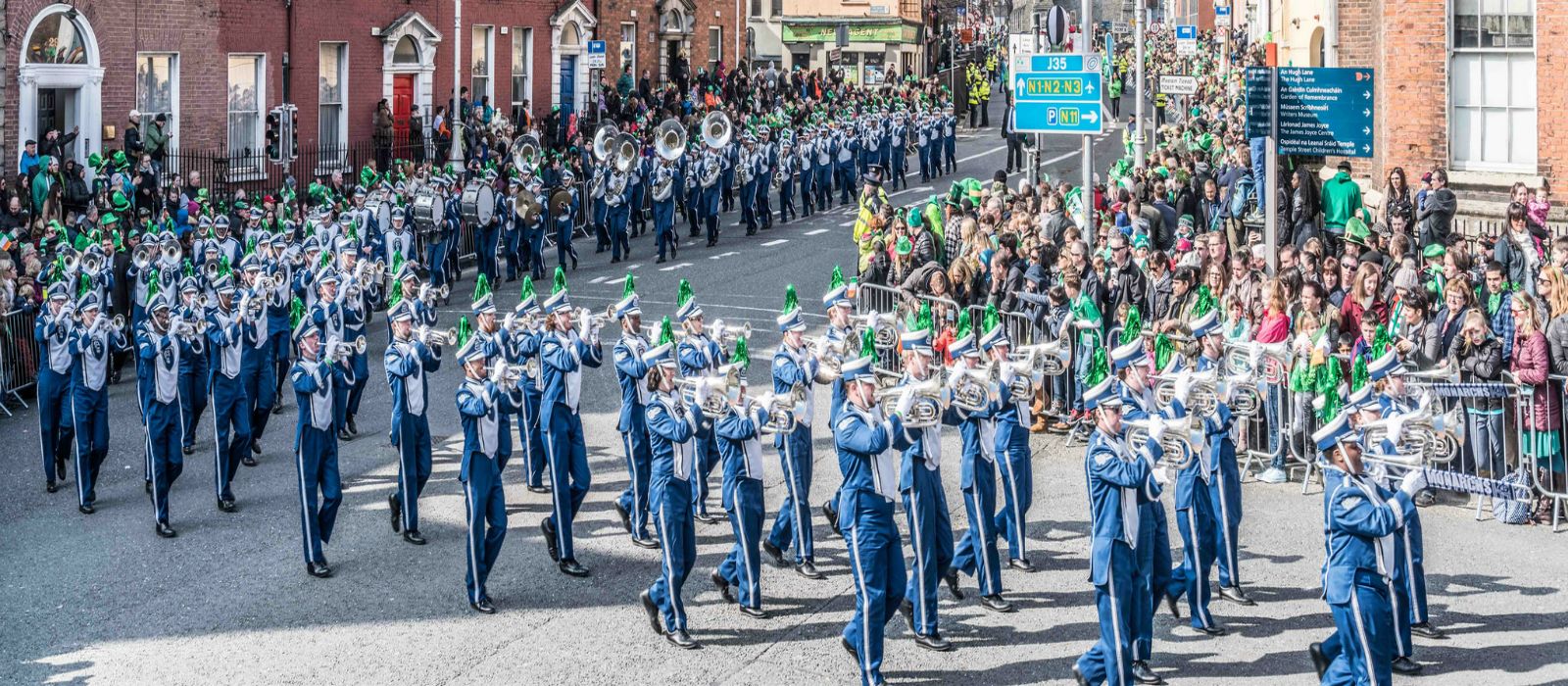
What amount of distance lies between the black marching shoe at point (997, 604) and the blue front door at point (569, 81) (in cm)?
3149

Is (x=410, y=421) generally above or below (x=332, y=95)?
below

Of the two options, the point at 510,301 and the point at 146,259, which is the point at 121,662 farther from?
the point at 510,301

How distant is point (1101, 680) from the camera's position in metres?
10.5

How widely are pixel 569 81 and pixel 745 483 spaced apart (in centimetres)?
3227

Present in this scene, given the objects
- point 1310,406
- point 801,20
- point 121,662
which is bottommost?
point 121,662

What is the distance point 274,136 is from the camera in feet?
106

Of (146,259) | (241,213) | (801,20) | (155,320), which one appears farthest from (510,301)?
(801,20)

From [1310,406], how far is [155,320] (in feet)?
31.6

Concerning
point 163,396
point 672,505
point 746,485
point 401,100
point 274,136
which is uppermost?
point 401,100

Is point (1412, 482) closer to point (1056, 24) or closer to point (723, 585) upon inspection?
point (723, 585)

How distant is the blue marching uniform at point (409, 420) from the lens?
46.4 feet

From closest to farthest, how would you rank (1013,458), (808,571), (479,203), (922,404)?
1. (922,404)
2. (1013,458)
3. (808,571)
4. (479,203)

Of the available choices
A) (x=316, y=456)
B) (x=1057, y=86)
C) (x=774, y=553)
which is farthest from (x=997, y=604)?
(x=1057, y=86)

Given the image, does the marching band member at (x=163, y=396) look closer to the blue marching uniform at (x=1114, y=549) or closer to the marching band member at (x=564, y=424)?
the marching band member at (x=564, y=424)
